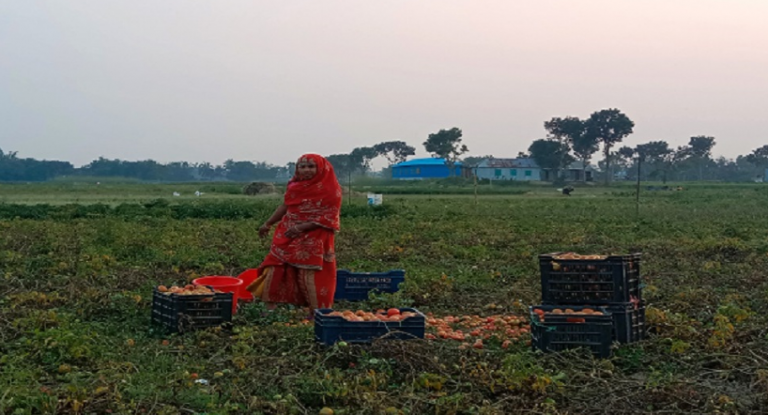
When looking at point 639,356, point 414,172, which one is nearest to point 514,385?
point 639,356

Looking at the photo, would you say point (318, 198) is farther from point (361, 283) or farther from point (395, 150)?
point (395, 150)

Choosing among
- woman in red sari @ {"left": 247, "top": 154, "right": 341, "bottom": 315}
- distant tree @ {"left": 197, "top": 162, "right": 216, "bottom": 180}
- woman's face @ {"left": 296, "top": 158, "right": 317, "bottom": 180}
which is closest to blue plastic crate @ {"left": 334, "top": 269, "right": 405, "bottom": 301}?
woman in red sari @ {"left": 247, "top": 154, "right": 341, "bottom": 315}

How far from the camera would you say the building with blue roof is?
8875cm

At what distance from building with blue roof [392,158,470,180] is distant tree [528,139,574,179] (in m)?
9.30

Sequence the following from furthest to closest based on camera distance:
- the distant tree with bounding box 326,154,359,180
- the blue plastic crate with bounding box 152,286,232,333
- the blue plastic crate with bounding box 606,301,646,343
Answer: the distant tree with bounding box 326,154,359,180
the blue plastic crate with bounding box 152,286,232,333
the blue plastic crate with bounding box 606,301,646,343

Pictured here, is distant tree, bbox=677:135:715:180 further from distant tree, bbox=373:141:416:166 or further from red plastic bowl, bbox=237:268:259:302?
red plastic bowl, bbox=237:268:259:302

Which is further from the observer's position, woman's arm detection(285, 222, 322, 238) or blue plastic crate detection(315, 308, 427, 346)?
woman's arm detection(285, 222, 322, 238)

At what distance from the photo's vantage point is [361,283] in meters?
8.47

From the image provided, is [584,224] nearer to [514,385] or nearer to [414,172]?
[514,385]

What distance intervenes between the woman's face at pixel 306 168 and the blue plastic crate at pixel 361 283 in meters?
1.61

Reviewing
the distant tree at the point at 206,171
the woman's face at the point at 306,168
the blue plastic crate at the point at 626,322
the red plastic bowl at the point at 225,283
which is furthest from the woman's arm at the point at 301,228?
the distant tree at the point at 206,171

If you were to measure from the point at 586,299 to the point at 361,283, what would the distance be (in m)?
3.26

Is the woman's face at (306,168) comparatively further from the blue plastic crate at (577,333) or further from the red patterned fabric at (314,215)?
the blue plastic crate at (577,333)

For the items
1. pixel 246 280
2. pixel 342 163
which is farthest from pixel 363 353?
pixel 342 163
